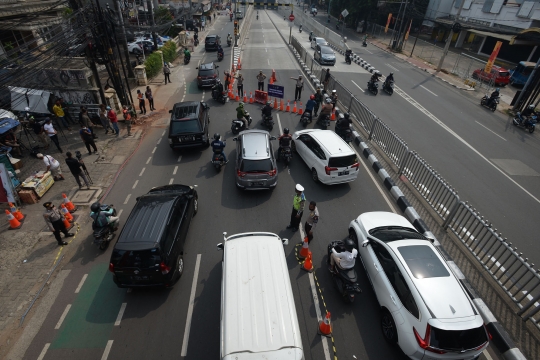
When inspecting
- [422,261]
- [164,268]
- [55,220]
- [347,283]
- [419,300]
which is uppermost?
[422,261]

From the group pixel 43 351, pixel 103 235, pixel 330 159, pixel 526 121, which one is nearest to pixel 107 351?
pixel 43 351

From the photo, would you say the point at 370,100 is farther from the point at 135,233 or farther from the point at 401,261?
the point at 135,233

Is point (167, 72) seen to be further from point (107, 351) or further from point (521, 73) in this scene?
point (521, 73)

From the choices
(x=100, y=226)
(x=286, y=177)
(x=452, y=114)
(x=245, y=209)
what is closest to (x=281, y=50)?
(x=452, y=114)

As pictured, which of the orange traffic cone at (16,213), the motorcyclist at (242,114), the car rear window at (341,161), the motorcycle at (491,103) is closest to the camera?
the orange traffic cone at (16,213)

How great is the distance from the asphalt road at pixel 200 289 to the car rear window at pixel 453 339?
4.07 ft

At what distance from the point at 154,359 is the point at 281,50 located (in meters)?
35.9

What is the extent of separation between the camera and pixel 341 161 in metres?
10.5

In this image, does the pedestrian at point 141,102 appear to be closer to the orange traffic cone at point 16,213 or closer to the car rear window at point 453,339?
the orange traffic cone at point 16,213

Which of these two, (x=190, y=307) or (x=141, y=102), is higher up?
(x=141, y=102)

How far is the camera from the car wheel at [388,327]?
605cm

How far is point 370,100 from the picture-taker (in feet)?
68.5

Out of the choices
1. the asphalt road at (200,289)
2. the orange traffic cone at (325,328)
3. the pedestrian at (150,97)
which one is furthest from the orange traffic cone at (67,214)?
the pedestrian at (150,97)

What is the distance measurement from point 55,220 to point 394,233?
9631 millimetres
